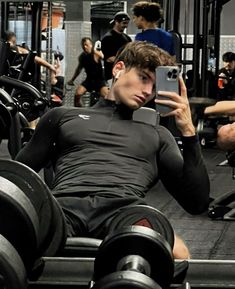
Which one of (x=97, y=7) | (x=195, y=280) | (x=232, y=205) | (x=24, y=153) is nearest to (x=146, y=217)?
(x=195, y=280)

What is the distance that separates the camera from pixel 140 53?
2.29 m

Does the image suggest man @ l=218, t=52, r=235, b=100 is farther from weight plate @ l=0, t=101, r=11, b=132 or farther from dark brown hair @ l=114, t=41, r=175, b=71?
dark brown hair @ l=114, t=41, r=175, b=71

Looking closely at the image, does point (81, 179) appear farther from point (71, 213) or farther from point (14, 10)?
point (14, 10)

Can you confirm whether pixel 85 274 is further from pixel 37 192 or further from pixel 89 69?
pixel 89 69

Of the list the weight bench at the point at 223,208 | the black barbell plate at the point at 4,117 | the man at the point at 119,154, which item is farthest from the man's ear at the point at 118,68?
the weight bench at the point at 223,208

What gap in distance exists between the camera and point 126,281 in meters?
1.60

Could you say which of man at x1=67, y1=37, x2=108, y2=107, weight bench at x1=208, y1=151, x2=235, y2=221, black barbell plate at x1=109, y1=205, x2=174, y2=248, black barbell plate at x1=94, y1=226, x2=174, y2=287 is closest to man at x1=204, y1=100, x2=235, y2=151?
weight bench at x1=208, y1=151, x2=235, y2=221

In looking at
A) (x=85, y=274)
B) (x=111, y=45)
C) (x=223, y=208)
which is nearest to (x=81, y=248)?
(x=85, y=274)

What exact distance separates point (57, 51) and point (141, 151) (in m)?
8.76

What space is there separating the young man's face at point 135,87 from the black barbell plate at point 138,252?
587mm

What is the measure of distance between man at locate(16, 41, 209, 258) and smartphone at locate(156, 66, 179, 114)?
19mm

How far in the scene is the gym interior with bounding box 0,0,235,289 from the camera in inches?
69.2

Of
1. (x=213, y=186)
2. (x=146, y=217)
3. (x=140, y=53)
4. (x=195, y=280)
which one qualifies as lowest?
(x=213, y=186)

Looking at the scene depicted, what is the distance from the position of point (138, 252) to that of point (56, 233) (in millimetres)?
214
